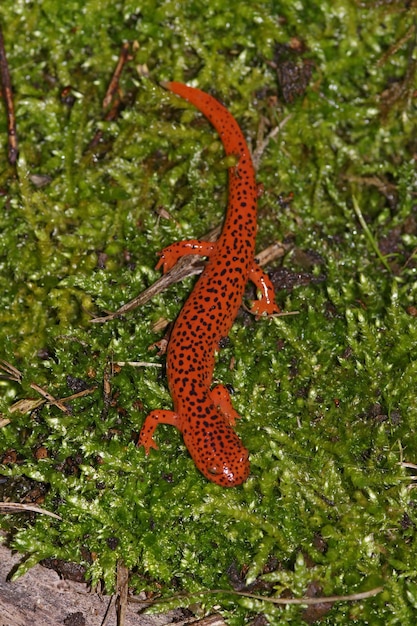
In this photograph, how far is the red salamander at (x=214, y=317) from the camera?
12.0 ft

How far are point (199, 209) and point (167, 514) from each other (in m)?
2.15

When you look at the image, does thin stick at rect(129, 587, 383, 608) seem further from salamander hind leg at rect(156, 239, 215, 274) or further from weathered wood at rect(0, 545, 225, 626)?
salamander hind leg at rect(156, 239, 215, 274)

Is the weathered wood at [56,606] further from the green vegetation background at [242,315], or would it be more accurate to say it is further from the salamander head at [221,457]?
the salamander head at [221,457]

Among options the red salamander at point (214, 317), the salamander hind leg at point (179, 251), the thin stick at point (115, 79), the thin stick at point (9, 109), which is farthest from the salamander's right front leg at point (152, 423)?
the thin stick at point (115, 79)

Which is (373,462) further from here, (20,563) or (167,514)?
(20,563)

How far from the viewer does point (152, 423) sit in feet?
12.4

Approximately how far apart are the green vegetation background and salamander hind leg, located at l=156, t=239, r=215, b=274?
0.10 metres

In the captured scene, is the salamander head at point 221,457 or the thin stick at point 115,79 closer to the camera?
the salamander head at point 221,457

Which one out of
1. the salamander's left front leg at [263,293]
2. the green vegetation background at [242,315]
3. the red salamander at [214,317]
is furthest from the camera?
the salamander's left front leg at [263,293]

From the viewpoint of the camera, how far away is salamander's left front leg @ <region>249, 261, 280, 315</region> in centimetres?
423

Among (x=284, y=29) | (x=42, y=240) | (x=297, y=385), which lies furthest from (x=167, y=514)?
(x=284, y=29)

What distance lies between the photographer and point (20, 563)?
3.49 metres

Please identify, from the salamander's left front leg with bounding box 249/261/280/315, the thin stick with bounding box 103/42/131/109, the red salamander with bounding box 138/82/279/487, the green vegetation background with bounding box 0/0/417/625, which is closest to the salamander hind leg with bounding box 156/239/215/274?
the red salamander with bounding box 138/82/279/487

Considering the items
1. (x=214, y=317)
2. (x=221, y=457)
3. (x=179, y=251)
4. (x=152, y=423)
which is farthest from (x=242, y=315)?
(x=221, y=457)
